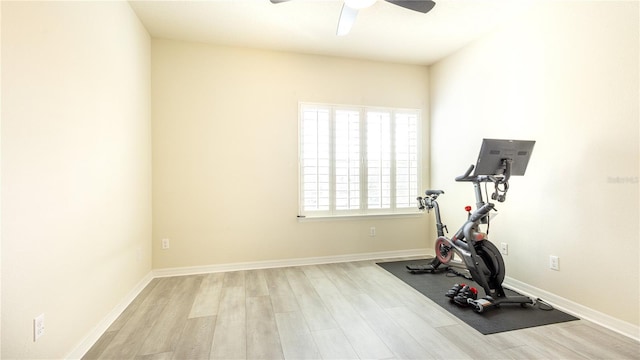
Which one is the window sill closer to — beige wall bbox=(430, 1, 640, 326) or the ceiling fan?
beige wall bbox=(430, 1, 640, 326)

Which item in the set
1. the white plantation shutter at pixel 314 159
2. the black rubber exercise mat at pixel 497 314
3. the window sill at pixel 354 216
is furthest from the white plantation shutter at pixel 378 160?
the black rubber exercise mat at pixel 497 314

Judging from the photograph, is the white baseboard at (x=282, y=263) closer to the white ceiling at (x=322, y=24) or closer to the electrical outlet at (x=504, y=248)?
the electrical outlet at (x=504, y=248)

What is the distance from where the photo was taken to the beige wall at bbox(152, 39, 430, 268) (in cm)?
343

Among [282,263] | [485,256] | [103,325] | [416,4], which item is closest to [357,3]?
[416,4]

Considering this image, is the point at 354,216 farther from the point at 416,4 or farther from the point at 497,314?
the point at 416,4

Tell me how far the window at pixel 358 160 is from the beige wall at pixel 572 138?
1115 millimetres

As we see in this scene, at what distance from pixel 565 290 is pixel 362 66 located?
11.2 ft

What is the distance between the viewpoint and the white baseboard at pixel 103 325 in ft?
6.06

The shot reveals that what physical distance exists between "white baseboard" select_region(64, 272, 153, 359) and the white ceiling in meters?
2.78

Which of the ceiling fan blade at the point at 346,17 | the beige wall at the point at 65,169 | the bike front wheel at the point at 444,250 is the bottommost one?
the bike front wheel at the point at 444,250

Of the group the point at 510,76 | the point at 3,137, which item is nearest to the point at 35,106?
the point at 3,137

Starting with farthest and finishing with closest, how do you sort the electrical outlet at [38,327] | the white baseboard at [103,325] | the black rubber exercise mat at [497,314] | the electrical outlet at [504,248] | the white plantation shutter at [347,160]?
1. the white plantation shutter at [347,160]
2. the electrical outlet at [504,248]
3. the black rubber exercise mat at [497,314]
4. the white baseboard at [103,325]
5. the electrical outlet at [38,327]

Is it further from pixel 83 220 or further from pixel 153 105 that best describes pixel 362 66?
pixel 83 220

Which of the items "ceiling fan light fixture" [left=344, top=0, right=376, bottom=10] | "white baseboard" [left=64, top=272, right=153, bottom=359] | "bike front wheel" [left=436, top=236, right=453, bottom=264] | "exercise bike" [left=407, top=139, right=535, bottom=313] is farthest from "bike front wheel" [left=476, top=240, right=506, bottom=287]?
"white baseboard" [left=64, top=272, right=153, bottom=359]
